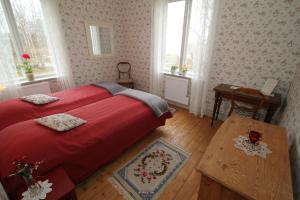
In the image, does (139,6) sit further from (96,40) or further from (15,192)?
(15,192)

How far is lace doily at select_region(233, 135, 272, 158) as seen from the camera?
106 cm

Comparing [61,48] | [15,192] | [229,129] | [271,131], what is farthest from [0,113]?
[271,131]

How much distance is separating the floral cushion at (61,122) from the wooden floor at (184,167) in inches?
26.6

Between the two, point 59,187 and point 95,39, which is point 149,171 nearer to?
point 59,187

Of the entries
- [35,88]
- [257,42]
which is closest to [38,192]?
[35,88]

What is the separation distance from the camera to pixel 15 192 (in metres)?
1.10

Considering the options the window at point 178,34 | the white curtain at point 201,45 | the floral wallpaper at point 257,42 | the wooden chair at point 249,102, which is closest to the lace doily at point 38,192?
the wooden chair at point 249,102

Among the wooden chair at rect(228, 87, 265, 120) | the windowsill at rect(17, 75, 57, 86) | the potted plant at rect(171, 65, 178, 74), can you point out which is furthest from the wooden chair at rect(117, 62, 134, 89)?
the wooden chair at rect(228, 87, 265, 120)

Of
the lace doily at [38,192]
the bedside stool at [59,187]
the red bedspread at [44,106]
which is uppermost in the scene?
the red bedspread at [44,106]

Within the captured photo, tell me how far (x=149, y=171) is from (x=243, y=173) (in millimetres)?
1181

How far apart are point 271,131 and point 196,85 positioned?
5.88 ft

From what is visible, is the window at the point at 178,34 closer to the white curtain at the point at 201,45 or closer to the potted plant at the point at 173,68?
the potted plant at the point at 173,68

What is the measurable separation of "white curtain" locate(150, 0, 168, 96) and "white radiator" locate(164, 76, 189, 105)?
223 millimetres

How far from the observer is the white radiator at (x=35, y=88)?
2797mm
